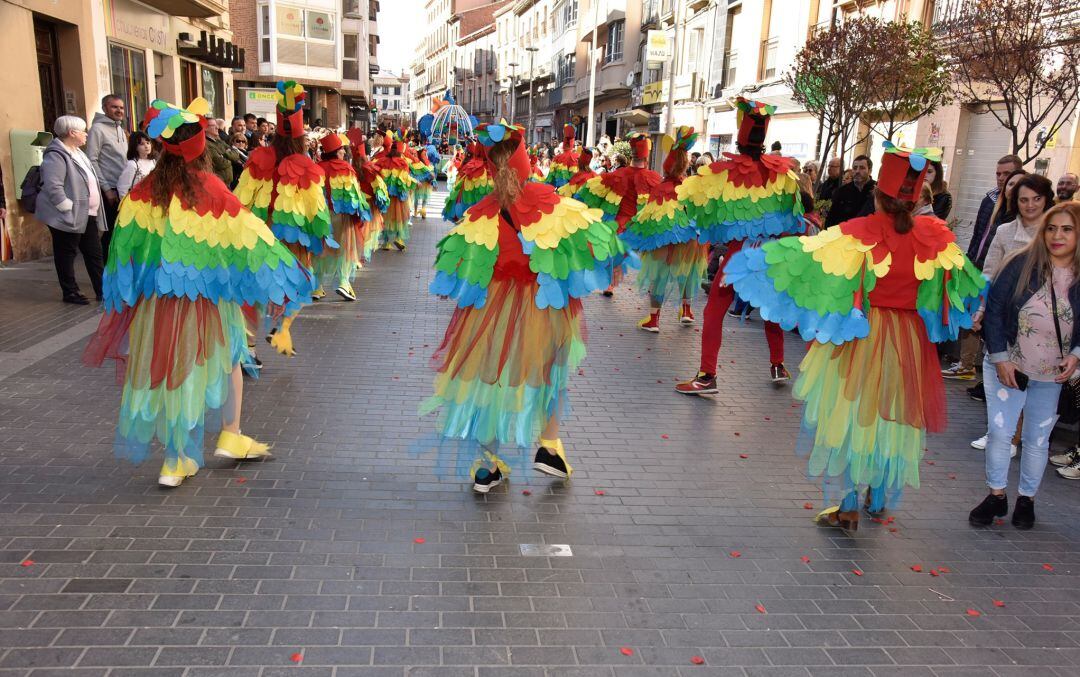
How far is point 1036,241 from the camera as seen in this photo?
4.33m

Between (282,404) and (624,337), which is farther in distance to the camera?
(624,337)

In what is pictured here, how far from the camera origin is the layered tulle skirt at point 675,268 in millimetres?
9336

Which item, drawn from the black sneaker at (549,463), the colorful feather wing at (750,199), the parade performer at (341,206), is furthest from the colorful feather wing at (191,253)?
the parade performer at (341,206)

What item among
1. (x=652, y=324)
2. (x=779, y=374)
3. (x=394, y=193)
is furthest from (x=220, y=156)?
(x=394, y=193)

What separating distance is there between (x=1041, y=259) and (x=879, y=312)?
964 mm

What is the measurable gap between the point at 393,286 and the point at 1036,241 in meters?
8.81

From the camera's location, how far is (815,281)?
13.7 feet

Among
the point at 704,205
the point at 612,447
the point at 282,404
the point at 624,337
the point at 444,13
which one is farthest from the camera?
the point at 444,13

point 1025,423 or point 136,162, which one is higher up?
point 136,162

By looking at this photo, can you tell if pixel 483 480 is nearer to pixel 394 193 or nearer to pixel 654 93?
pixel 394 193

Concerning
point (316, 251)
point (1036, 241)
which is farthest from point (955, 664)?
point (316, 251)

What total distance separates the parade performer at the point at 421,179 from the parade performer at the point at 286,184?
1291 cm

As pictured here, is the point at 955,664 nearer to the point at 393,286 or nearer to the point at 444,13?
the point at 393,286

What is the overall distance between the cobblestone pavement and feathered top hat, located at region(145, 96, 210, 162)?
5.99 feet
